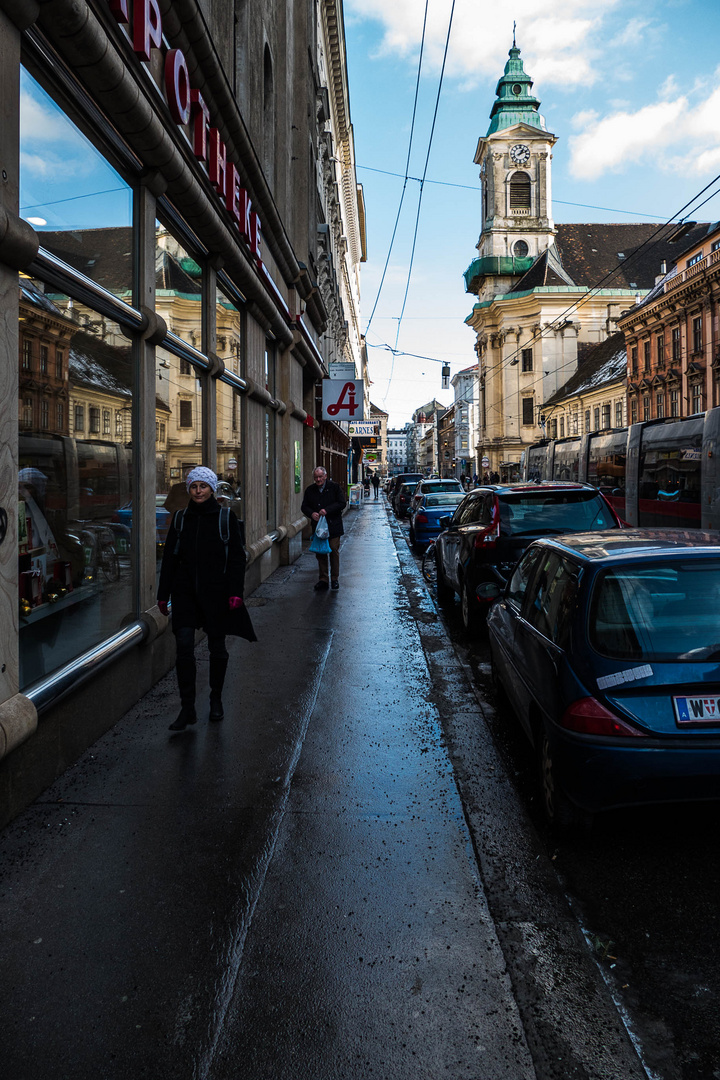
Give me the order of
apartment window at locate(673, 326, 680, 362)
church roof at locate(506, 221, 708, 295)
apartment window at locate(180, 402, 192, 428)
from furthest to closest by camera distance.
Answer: church roof at locate(506, 221, 708, 295) → apartment window at locate(673, 326, 680, 362) → apartment window at locate(180, 402, 192, 428)

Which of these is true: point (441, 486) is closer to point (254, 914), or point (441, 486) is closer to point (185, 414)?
point (185, 414)

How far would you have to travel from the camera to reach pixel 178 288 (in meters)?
8.05

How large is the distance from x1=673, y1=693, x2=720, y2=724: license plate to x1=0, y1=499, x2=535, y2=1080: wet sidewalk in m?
1.18

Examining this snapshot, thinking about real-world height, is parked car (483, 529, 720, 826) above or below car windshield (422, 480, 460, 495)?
below

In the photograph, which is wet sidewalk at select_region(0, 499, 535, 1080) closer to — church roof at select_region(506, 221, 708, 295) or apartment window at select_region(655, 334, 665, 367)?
apartment window at select_region(655, 334, 665, 367)

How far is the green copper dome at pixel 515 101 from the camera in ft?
264

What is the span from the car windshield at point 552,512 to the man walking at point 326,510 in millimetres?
3650

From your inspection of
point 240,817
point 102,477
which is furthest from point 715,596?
point 102,477

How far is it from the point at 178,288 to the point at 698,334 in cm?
4023

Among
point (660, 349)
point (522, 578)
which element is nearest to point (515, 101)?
point (660, 349)

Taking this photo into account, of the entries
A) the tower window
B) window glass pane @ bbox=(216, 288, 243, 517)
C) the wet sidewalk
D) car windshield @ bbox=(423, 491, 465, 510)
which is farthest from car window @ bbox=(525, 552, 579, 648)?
the tower window

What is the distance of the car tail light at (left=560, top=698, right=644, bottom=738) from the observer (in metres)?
3.61

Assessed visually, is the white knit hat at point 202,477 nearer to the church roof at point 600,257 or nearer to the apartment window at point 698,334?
the apartment window at point 698,334

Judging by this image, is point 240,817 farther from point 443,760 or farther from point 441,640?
point 441,640
